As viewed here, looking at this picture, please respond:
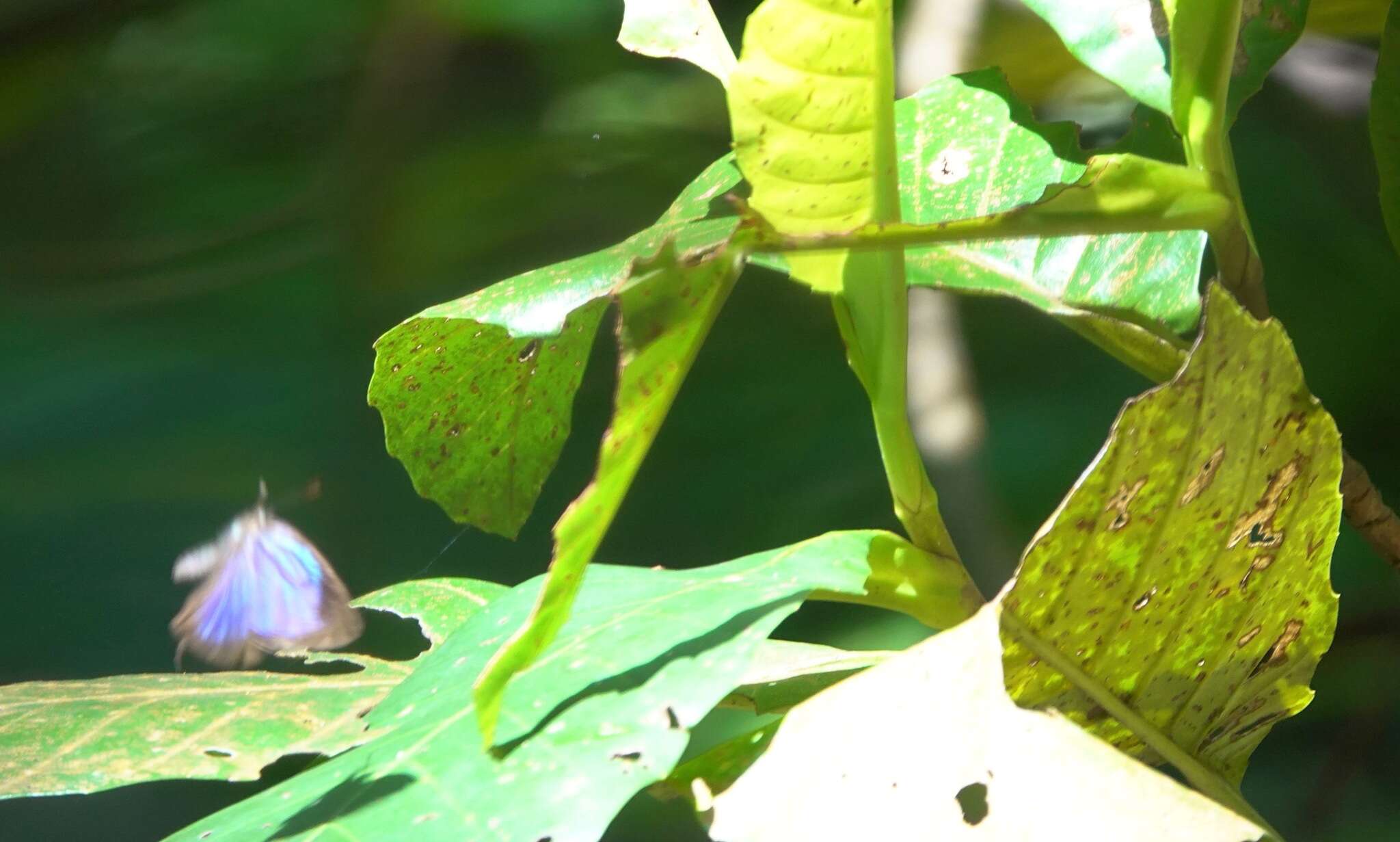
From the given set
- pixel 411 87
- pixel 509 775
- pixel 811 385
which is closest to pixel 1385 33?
pixel 509 775

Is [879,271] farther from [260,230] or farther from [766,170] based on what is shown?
[260,230]

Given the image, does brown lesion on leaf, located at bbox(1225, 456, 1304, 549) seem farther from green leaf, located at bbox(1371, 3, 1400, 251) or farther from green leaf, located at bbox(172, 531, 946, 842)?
green leaf, located at bbox(1371, 3, 1400, 251)

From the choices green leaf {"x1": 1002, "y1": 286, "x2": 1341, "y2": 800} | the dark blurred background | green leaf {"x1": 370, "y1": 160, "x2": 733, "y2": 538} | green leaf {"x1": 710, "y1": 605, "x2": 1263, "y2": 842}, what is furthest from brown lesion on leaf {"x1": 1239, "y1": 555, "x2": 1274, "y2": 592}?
the dark blurred background

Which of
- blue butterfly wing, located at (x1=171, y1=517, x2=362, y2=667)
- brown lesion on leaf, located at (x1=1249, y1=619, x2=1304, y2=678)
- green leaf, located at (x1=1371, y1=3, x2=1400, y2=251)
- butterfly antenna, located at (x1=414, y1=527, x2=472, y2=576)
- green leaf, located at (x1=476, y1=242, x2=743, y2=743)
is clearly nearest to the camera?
green leaf, located at (x1=476, y1=242, x2=743, y2=743)

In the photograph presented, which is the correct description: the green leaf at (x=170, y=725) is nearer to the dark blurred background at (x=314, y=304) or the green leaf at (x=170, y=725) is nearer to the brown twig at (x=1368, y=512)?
the brown twig at (x=1368, y=512)

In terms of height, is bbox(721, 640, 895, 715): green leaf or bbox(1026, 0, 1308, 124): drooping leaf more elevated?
bbox(1026, 0, 1308, 124): drooping leaf

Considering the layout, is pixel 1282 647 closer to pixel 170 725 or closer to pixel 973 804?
pixel 973 804

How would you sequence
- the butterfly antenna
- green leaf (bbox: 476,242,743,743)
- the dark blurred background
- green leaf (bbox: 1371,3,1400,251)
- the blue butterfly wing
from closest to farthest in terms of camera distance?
green leaf (bbox: 476,242,743,743) → green leaf (bbox: 1371,3,1400,251) → the blue butterfly wing → the butterfly antenna → the dark blurred background

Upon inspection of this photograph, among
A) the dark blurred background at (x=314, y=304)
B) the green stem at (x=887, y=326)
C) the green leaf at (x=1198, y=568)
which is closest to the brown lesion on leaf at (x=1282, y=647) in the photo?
the green leaf at (x=1198, y=568)
